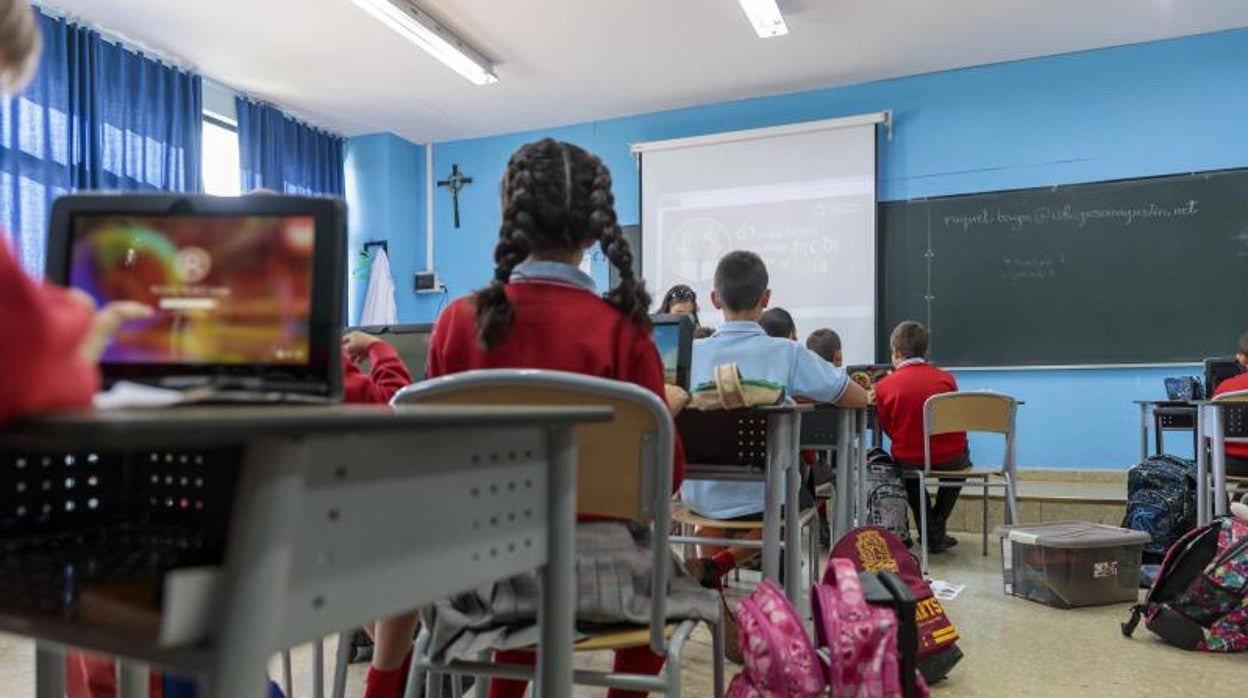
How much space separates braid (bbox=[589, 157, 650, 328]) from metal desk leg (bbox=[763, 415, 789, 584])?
0.54 meters

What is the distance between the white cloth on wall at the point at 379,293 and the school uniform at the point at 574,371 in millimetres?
5232

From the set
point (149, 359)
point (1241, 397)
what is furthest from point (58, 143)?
point (1241, 397)

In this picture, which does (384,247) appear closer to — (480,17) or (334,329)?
(480,17)

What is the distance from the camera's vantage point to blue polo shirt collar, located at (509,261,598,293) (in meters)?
1.39

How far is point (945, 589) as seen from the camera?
3166 millimetres

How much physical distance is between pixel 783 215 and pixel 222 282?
16.7 feet

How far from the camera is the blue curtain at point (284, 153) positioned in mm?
5609

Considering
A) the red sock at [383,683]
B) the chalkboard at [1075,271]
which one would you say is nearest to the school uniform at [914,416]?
the chalkboard at [1075,271]

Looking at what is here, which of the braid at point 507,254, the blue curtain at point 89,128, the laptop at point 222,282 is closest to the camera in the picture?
the laptop at point 222,282

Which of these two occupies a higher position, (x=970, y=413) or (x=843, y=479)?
(x=970, y=413)

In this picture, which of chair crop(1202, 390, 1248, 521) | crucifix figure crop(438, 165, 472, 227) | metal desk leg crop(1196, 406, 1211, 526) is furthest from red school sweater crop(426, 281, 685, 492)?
crucifix figure crop(438, 165, 472, 227)

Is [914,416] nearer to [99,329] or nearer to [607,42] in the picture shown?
[607,42]

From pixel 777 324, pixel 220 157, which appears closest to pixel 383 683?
pixel 777 324

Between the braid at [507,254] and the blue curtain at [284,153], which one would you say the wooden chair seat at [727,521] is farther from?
the blue curtain at [284,153]
